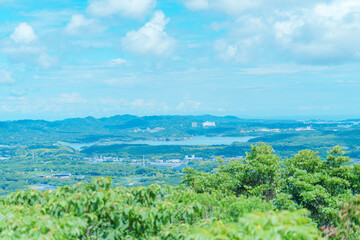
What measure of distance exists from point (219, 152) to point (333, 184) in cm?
11761

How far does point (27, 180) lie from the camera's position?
309 feet

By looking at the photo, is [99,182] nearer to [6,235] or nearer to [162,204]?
[162,204]

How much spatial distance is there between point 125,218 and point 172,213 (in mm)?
898

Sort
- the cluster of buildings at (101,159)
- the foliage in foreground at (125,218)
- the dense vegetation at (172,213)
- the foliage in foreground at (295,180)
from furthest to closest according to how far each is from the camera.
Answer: the cluster of buildings at (101,159), the foliage in foreground at (295,180), the dense vegetation at (172,213), the foliage in foreground at (125,218)

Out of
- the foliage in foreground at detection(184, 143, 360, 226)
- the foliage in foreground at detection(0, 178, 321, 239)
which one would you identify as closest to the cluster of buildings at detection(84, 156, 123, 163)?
the foliage in foreground at detection(184, 143, 360, 226)

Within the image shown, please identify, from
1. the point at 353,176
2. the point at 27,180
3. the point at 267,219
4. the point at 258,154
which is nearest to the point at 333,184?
the point at 353,176

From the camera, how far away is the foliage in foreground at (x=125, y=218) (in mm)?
3734

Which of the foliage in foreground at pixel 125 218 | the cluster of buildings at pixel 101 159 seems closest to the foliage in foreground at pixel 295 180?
the foliage in foreground at pixel 125 218

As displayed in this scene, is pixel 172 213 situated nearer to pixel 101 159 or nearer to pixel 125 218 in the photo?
pixel 125 218

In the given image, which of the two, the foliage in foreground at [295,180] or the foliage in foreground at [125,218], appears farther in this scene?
the foliage in foreground at [295,180]

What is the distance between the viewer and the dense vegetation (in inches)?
152

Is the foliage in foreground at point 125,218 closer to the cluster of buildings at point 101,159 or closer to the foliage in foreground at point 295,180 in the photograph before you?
the foliage in foreground at point 295,180

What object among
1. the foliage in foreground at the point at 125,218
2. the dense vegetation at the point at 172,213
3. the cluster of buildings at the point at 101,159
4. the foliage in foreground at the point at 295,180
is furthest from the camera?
the cluster of buildings at the point at 101,159

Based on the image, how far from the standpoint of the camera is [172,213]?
6.43m
